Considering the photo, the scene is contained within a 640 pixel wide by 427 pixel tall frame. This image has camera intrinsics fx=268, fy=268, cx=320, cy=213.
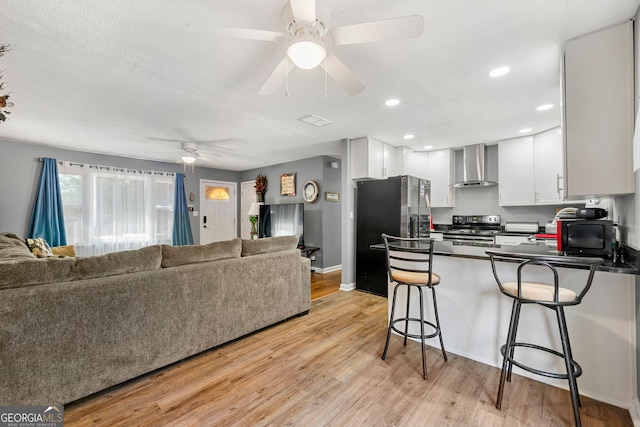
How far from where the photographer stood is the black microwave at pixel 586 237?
6.01 feet

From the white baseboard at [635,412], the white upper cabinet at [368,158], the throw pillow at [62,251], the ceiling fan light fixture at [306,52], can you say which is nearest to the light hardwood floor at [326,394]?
the white baseboard at [635,412]

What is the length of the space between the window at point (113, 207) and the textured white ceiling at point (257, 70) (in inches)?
42.1

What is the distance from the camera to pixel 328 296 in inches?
156

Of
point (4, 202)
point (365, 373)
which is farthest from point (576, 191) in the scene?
point (4, 202)

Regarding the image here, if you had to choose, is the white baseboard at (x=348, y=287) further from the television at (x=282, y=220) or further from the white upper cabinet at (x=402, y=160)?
the white upper cabinet at (x=402, y=160)

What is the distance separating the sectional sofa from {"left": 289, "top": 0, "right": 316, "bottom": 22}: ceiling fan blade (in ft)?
6.14

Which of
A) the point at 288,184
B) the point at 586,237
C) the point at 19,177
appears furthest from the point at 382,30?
the point at 19,177

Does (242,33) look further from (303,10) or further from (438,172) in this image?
(438,172)

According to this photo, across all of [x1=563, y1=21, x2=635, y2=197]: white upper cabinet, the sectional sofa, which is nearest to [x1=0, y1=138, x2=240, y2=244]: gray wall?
the sectional sofa

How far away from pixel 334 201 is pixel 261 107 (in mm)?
3053

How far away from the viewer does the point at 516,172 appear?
168 inches

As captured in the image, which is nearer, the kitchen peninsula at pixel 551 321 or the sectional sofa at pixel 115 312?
the sectional sofa at pixel 115 312

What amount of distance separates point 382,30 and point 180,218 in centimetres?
604

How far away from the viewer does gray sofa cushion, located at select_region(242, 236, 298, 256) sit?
2703 mm
